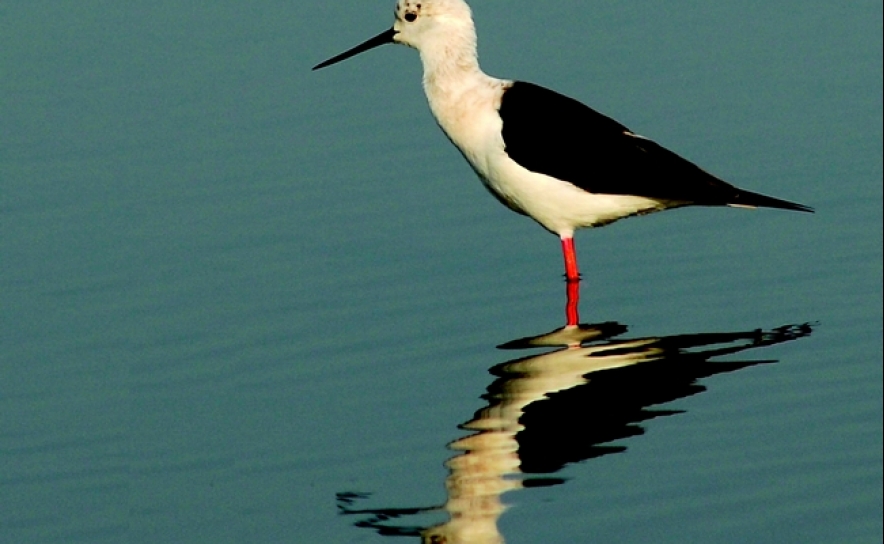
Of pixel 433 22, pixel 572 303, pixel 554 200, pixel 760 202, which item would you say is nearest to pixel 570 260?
pixel 554 200

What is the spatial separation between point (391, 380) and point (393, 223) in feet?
6.76

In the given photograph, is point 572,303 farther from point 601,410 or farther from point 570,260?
point 601,410

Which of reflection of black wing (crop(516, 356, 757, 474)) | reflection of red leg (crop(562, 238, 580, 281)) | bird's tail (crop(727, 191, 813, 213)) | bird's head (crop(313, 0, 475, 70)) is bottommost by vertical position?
reflection of black wing (crop(516, 356, 757, 474))

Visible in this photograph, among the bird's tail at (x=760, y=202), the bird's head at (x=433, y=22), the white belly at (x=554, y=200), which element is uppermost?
the bird's head at (x=433, y=22)

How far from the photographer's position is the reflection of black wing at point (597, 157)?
29.5 feet

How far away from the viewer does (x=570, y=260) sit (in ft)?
30.2

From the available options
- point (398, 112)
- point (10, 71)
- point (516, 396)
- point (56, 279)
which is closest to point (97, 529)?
point (516, 396)

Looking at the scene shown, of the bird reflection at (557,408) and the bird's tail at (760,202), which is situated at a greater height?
the bird's tail at (760,202)

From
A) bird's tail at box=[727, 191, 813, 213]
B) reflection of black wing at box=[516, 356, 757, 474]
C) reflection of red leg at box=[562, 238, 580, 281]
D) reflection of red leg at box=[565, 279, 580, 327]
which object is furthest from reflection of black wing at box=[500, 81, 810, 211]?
reflection of black wing at box=[516, 356, 757, 474]

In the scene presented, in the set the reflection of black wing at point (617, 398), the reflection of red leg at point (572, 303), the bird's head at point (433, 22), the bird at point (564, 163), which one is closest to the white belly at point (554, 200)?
the bird at point (564, 163)

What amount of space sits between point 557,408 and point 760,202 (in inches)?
77.8

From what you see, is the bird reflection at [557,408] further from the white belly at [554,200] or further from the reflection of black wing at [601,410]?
the white belly at [554,200]

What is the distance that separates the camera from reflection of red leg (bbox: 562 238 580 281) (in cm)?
917

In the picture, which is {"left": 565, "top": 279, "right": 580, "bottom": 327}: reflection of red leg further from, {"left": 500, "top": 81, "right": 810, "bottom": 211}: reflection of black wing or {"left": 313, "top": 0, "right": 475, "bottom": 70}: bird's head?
{"left": 313, "top": 0, "right": 475, "bottom": 70}: bird's head
